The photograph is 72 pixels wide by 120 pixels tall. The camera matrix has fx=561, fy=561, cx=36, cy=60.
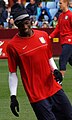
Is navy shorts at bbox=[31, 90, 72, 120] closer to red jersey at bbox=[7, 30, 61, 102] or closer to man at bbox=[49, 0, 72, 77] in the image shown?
red jersey at bbox=[7, 30, 61, 102]

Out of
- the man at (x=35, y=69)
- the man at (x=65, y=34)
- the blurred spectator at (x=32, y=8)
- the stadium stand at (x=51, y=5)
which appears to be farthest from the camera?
the stadium stand at (x=51, y=5)

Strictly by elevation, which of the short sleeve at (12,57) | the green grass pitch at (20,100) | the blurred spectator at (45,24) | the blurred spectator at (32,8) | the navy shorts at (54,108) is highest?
the short sleeve at (12,57)

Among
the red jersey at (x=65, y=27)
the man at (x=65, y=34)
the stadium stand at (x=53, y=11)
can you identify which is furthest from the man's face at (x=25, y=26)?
the stadium stand at (x=53, y=11)

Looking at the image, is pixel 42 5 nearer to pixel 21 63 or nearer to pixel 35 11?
pixel 35 11

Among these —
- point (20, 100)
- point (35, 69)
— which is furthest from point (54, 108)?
point (20, 100)

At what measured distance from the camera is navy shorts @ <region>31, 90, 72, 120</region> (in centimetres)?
719

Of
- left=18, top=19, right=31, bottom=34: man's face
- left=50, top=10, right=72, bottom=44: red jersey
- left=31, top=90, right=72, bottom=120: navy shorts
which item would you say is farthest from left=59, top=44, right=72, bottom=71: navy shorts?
left=18, top=19, right=31, bottom=34: man's face

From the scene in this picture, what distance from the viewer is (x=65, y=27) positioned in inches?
555

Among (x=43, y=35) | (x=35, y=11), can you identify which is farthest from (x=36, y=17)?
(x=43, y=35)

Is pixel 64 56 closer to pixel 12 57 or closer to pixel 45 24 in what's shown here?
pixel 12 57

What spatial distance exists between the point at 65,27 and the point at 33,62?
703 centimetres

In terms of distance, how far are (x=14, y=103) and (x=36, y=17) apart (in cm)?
1886

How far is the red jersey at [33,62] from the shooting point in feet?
23.5

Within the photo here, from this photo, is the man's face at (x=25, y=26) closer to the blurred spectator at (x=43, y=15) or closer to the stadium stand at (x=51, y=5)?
the blurred spectator at (x=43, y=15)
